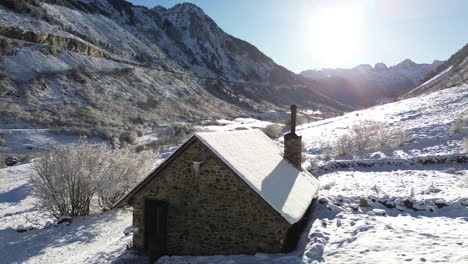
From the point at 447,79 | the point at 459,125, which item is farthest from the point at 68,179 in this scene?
the point at 447,79

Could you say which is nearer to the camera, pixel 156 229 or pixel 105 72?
pixel 156 229

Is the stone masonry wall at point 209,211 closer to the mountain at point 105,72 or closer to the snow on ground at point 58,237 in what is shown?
the snow on ground at point 58,237

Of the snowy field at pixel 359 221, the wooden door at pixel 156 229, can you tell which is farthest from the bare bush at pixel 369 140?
the wooden door at pixel 156 229

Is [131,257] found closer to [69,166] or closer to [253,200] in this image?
[253,200]

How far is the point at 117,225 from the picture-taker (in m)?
19.2

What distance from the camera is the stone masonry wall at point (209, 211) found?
39.3 ft

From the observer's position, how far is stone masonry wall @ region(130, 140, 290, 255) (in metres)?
12.0

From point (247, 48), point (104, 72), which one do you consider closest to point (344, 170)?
point (104, 72)

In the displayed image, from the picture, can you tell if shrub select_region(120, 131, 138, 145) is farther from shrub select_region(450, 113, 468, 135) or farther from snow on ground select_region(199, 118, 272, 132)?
shrub select_region(450, 113, 468, 135)

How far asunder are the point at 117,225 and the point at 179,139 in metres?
27.6

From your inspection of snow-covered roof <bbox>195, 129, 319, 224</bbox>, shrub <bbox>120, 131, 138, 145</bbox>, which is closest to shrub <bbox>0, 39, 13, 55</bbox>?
shrub <bbox>120, 131, 138, 145</bbox>

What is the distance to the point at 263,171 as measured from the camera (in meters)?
13.6

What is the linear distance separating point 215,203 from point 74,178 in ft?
36.2

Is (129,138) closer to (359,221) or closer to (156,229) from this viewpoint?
(156,229)
